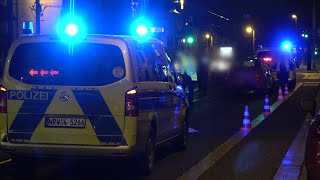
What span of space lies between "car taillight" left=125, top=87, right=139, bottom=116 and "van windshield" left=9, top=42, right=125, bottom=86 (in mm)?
242

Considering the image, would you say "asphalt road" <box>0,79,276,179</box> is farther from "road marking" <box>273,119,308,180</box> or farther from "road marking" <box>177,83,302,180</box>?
"road marking" <box>273,119,308,180</box>

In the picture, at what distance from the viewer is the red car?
2498cm

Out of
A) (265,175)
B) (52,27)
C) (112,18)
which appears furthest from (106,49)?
(52,27)

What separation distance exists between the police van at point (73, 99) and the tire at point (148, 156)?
25 cm

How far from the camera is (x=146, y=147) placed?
7965 millimetres

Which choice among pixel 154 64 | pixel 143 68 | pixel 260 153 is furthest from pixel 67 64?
pixel 260 153

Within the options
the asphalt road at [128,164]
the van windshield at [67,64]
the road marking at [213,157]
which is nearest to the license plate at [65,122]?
the van windshield at [67,64]

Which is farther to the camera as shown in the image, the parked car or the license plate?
the parked car

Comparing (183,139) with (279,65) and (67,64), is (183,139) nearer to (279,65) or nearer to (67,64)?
(67,64)

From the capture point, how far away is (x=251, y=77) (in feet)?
83.3

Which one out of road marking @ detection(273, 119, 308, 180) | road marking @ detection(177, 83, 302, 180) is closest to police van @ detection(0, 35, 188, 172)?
road marking @ detection(177, 83, 302, 180)

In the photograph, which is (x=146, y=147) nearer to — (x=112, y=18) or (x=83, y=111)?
(x=83, y=111)

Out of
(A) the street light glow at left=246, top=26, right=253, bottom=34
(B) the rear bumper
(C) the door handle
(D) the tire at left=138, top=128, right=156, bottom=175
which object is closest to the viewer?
(B) the rear bumper

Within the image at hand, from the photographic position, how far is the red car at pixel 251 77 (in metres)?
25.0
